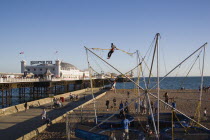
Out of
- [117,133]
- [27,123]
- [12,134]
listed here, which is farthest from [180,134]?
A: [27,123]

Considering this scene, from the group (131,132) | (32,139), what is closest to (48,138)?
(32,139)

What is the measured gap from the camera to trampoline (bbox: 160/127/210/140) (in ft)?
36.4

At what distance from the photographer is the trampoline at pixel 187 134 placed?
1111 centimetres

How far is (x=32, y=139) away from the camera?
12.5m

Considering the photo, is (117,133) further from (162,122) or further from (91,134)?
(162,122)

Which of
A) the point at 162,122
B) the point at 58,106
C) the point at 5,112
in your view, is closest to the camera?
the point at 162,122

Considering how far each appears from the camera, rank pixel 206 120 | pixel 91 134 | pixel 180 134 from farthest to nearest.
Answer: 1. pixel 206 120
2. pixel 180 134
3. pixel 91 134

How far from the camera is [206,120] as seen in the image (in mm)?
16000

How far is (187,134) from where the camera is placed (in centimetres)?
1177

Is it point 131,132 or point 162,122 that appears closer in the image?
point 131,132

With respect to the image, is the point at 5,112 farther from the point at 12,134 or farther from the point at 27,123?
the point at 12,134

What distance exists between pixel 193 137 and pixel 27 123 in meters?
12.3

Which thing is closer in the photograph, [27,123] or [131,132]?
[131,132]

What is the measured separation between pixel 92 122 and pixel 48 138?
14.2 feet
